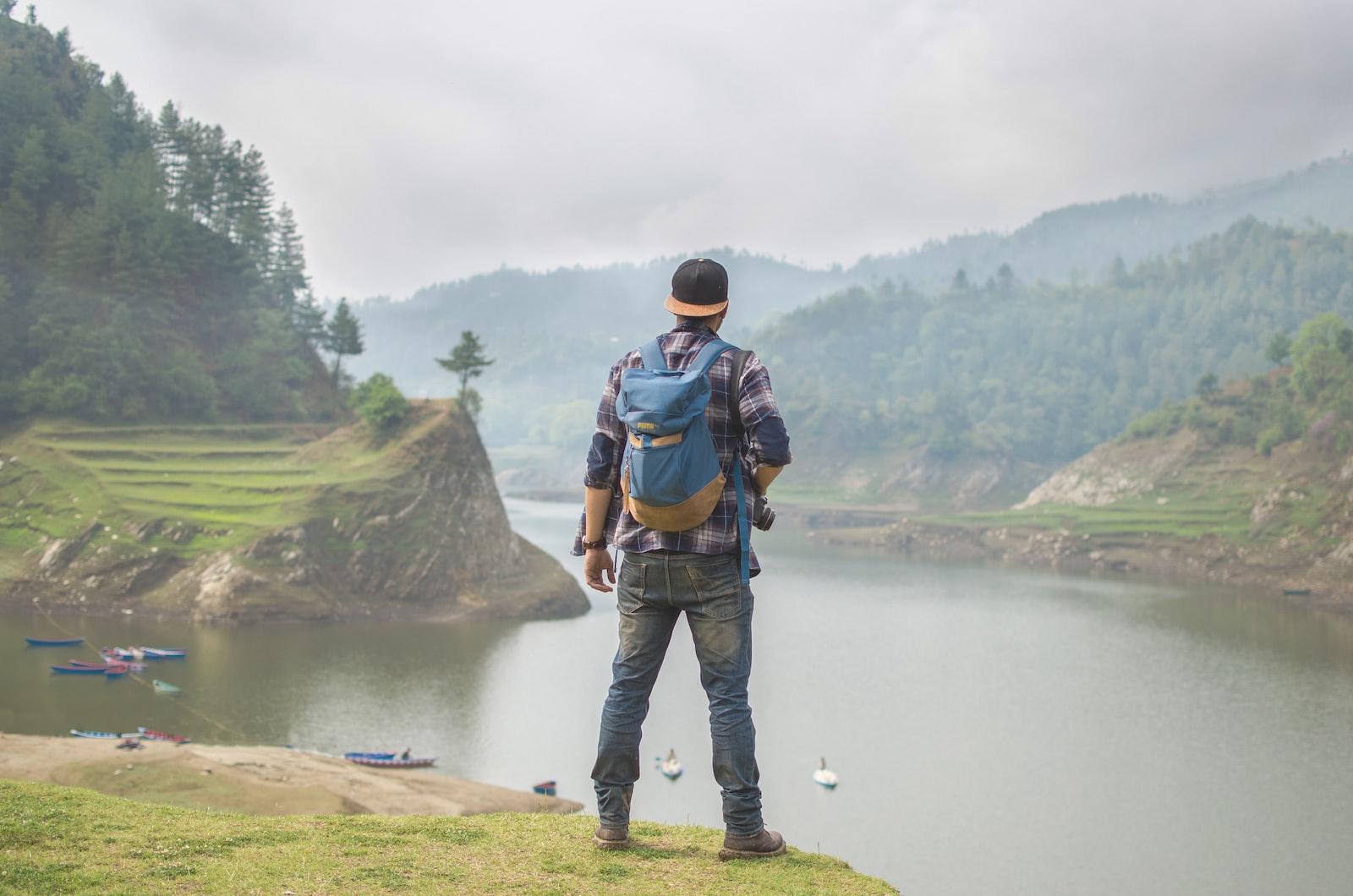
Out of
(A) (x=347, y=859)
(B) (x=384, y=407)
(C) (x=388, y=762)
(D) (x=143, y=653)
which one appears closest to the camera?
(A) (x=347, y=859)

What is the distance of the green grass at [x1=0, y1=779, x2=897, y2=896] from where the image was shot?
18.2 feet

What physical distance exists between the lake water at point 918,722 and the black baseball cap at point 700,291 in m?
19.7

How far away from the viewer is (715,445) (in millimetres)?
6211

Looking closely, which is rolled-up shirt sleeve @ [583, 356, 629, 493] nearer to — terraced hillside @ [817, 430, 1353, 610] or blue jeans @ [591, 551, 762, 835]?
blue jeans @ [591, 551, 762, 835]

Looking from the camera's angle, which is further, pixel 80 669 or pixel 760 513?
pixel 80 669

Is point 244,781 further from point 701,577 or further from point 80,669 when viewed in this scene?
point 701,577

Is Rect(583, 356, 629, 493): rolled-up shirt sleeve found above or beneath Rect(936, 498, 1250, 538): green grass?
above

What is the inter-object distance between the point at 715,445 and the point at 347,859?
3.29 meters

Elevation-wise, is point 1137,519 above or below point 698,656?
below

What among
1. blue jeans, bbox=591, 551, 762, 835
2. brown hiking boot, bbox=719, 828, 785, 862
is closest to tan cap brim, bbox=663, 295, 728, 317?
blue jeans, bbox=591, 551, 762, 835

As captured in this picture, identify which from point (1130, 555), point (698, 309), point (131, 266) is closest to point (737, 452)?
point (698, 309)

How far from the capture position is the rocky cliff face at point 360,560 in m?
47.5

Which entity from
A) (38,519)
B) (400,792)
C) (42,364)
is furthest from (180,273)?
(400,792)

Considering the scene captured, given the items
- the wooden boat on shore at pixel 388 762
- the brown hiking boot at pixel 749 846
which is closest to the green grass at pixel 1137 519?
the wooden boat on shore at pixel 388 762
